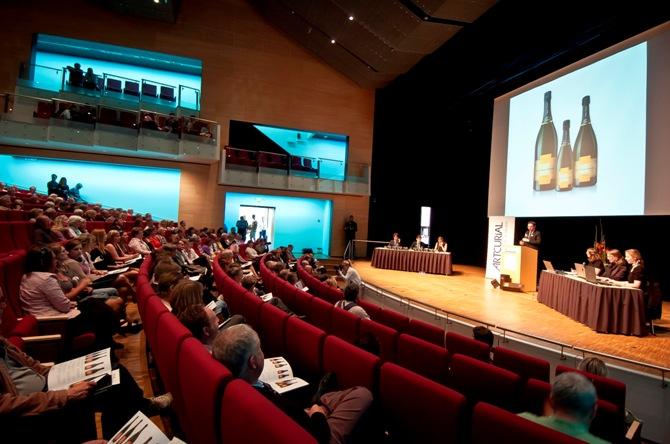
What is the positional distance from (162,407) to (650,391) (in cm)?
391

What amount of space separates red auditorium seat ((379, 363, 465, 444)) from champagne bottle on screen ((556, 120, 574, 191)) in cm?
655

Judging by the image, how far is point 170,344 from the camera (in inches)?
67.9

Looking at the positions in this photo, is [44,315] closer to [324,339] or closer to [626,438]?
[324,339]

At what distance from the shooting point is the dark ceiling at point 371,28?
8.64 m

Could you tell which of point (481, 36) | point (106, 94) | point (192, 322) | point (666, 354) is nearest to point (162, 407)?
point (192, 322)

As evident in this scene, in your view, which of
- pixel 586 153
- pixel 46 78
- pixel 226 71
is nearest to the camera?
pixel 586 153

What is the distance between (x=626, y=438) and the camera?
2049 mm

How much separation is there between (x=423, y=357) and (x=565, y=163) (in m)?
6.01

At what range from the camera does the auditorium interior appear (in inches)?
66.8

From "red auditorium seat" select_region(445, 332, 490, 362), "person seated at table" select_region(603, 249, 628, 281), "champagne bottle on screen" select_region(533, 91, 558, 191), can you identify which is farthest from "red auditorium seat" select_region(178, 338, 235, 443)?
"champagne bottle on screen" select_region(533, 91, 558, 191)

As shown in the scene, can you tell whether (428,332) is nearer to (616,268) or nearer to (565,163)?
(616,268)

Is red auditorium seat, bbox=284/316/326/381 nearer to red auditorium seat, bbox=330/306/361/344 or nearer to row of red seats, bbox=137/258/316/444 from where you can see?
red auditorium seat, bbox=330/306/361/344

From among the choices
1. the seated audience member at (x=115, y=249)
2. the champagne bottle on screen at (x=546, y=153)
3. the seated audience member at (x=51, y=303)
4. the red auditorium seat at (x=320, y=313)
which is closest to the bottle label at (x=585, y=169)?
the champagne bottle on screen at (x=546, y=153)

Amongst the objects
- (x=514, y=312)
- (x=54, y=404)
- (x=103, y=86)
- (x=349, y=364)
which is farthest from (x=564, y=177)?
(x=103, y=86)
